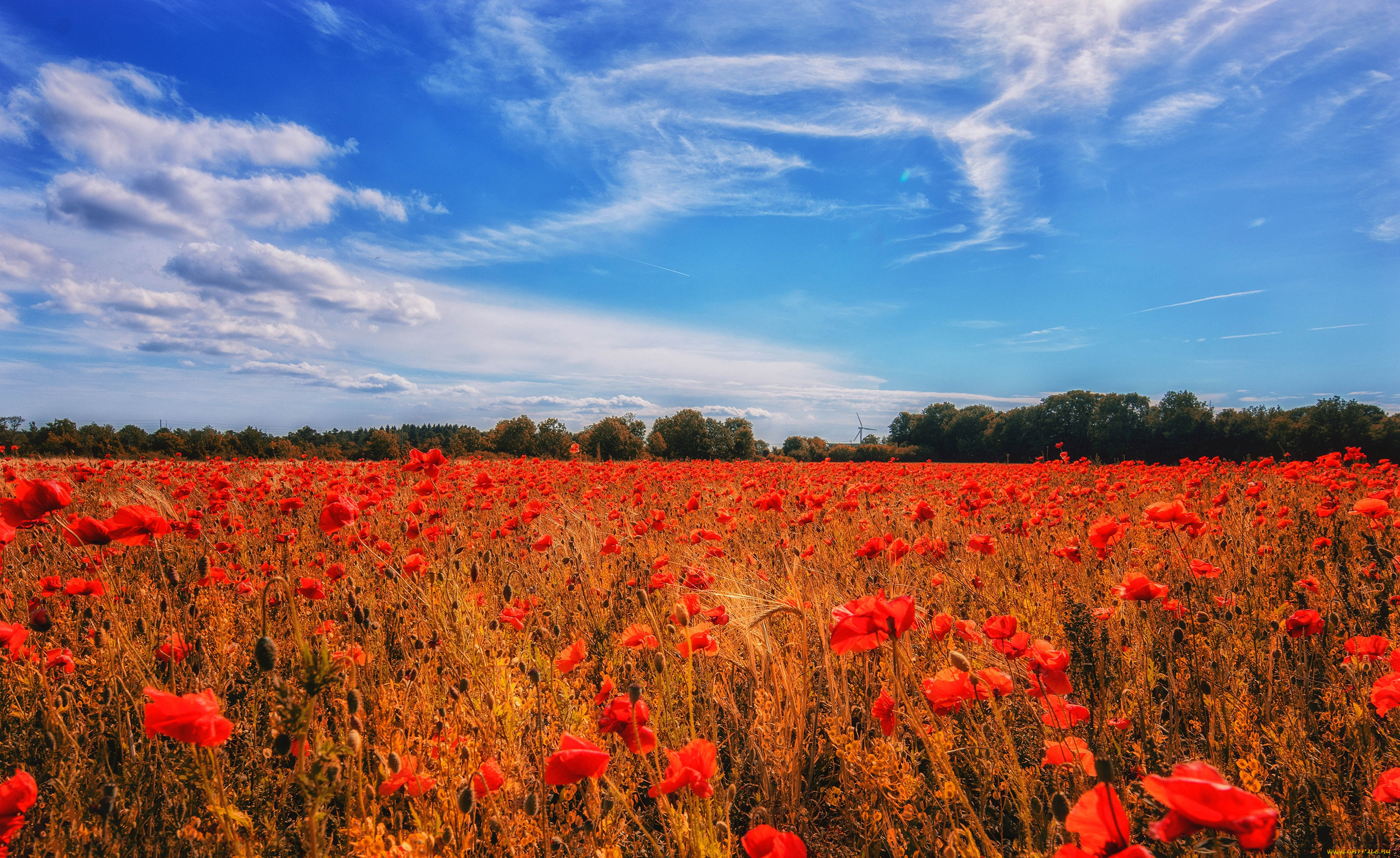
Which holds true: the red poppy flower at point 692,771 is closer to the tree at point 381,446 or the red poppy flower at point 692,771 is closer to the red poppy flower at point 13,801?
the red poppy flower at point 13,801

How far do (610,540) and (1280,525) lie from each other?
4786 mm

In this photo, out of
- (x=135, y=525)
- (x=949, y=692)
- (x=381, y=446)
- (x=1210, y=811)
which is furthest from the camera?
(x=381, y=446)

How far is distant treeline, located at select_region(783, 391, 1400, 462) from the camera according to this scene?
1136 inches

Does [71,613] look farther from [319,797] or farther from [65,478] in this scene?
[65,478]

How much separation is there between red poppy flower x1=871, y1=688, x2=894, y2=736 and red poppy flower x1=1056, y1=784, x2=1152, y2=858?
0.74 meters

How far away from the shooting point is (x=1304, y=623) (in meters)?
2.21

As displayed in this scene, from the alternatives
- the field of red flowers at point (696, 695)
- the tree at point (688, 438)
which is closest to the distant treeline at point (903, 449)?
the tree at point (688, 438)

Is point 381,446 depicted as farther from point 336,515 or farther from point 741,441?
point 741,441

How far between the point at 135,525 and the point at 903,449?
46890mm

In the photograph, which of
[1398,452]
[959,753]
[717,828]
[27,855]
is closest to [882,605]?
[717,828]

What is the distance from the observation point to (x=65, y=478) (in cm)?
656

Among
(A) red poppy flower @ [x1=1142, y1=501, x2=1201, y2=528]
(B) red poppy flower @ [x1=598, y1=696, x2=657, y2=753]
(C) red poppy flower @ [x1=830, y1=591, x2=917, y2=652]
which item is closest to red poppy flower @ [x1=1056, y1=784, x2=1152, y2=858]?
(C) red poppy flower @ [x1=830, y1=591, x2=917, y2=652]

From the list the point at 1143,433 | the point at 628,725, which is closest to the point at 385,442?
the point at 628,725

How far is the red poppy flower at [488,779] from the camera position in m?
1.60
